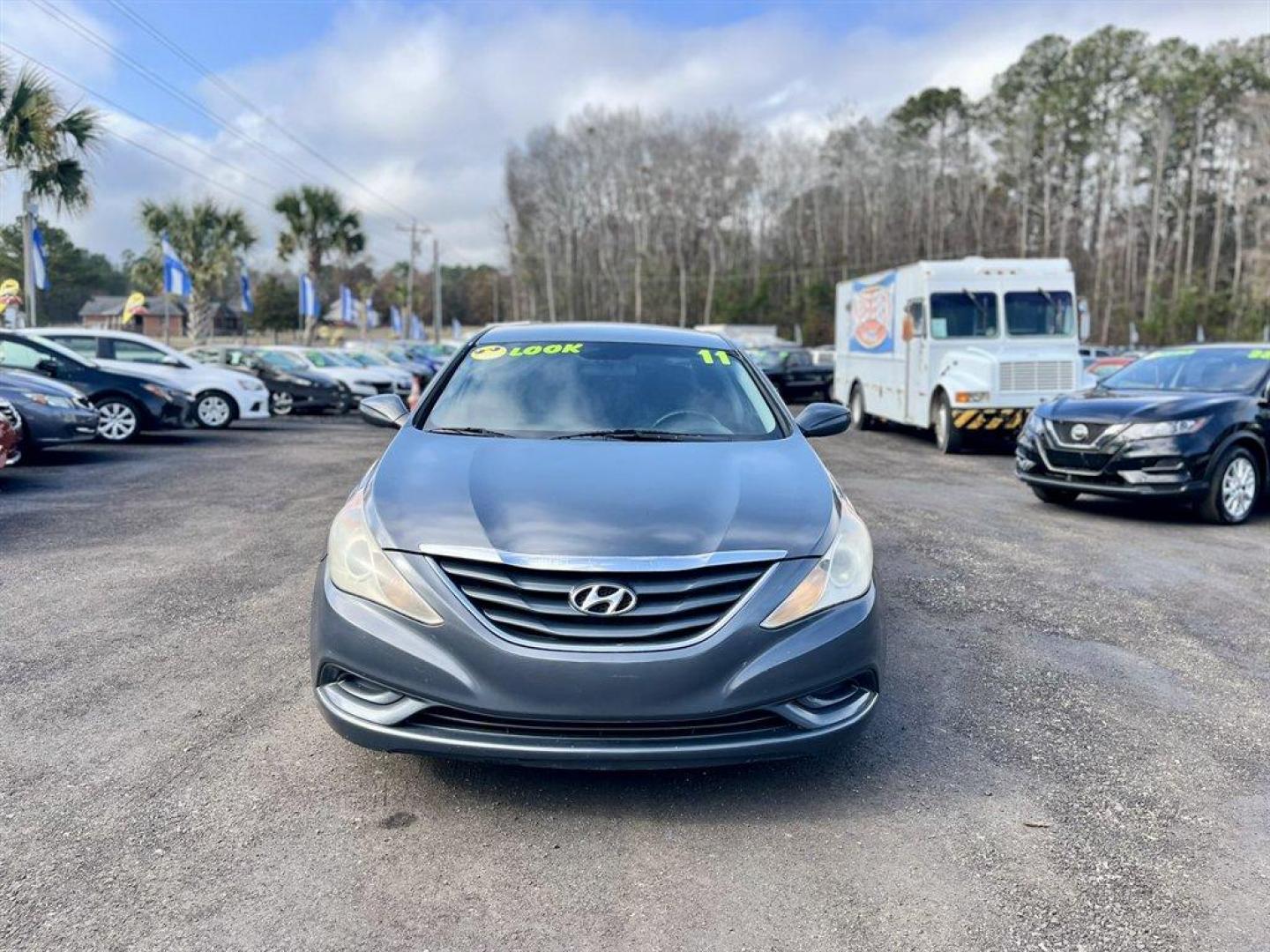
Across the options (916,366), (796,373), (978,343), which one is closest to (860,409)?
(916,366)

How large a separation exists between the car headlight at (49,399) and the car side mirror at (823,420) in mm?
9203

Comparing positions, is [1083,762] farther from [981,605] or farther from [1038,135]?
[1038,135]

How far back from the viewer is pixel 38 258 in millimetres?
22406

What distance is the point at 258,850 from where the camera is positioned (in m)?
3.07

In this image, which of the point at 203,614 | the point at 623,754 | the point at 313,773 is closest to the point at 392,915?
the point at 623,754

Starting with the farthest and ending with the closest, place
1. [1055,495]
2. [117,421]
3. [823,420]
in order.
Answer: [117,421] < [1055,495] < [823,420]

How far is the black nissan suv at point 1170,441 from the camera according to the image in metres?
8.94

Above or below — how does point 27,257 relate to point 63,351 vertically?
above

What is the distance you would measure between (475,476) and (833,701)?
144 centimetres

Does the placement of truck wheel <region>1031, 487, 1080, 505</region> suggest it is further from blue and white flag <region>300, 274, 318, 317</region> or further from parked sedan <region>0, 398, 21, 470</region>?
blue and white flag <region>300, 274, 318, 317</region>

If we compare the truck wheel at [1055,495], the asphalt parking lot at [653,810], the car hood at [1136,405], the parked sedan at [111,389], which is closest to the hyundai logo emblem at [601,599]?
the asphalt parking lot at [653,810]

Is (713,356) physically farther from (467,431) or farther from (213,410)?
(213,410)

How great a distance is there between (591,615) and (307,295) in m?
43.6

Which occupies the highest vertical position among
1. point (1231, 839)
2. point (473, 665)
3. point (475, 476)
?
point (475, 476)
